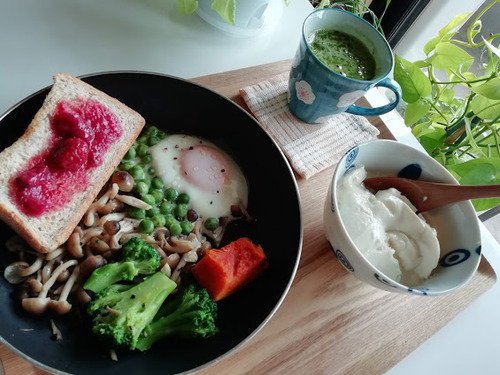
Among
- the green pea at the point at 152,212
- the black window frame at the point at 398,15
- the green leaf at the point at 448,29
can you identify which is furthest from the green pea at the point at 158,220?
the black window frame at the point at 398,15

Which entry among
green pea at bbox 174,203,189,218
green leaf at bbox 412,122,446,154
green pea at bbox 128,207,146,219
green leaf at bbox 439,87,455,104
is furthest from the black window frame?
green pea at bbox 128,207,146,219

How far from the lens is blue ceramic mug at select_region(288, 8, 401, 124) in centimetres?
145

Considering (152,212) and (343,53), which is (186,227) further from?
(343,53)

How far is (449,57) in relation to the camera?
5.76 ft

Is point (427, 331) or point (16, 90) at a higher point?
point (427, 331)

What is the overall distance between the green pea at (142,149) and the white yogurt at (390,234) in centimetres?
69

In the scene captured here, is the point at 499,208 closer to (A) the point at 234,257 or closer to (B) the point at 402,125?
(B) the point at 402,125

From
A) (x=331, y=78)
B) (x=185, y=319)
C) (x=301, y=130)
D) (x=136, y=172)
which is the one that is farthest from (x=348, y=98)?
(x=185, y=319)

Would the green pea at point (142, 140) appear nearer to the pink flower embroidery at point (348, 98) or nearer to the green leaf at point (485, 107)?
the pink flower embroidery at point (348, 98)

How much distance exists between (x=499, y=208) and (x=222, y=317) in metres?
1.60

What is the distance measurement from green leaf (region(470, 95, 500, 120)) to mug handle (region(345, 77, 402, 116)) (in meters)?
0.43

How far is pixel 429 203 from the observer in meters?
1.34

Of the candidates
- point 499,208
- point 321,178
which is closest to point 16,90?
point 321,178

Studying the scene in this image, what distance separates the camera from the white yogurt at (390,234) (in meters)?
1.21
